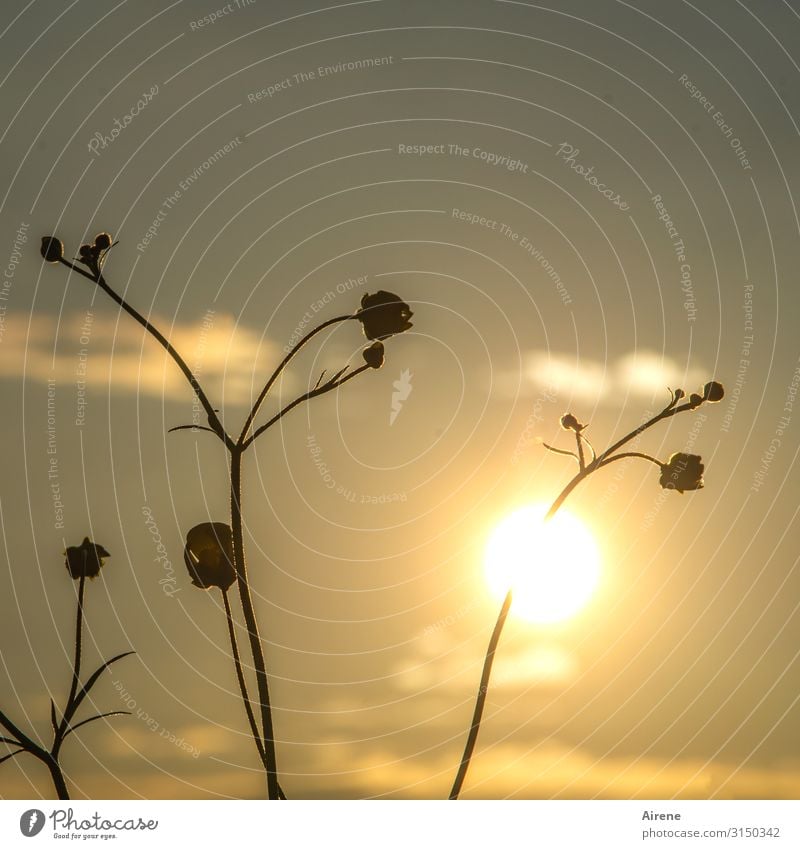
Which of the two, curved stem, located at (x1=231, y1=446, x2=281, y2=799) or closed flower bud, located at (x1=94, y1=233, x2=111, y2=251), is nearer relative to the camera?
curved stem, located at (x1=231, y1=446, x2=281, y2=799)

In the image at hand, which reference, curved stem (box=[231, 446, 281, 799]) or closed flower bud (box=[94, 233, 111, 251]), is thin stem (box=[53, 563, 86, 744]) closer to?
curved stem (box=[231, 446, 281, 799])

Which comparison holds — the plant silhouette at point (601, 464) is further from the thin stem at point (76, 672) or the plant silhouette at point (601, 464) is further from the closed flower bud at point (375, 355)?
the thin stem at point (76, 672)

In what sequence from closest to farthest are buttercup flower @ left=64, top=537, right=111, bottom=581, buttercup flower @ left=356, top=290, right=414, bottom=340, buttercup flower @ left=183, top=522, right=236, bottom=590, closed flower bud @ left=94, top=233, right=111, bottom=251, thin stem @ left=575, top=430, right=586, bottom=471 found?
buttercup flower @ left=183, top=522, right=236, bottom=590 < buttercup flower @ left=356, top=290, right=414, bottom=340 < buttercup flower @ left=64, top=537, right=111, bottom=581 < closed flower bud @ left=94, top=233, right=111, bottom=251 < thin stem @ left=575, top=430, right=586, bottom=471

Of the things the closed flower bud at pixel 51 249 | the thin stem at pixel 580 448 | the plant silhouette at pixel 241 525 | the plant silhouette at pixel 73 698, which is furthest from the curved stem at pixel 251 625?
the thin stem at pixel 580 448

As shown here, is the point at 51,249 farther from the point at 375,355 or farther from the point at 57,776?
the point at 57,776

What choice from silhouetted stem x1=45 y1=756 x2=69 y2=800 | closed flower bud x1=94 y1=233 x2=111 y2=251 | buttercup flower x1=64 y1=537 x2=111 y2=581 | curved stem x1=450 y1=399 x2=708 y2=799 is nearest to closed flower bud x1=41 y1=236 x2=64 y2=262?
closed flower bud x1=94 y1=233 x2=111 y2=251

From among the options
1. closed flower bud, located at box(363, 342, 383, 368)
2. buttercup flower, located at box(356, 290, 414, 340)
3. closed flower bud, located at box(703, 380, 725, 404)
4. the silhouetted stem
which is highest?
buttercup flower, located at box(356, 290, 414, 340)

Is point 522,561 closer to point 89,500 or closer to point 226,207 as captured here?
point 89,500

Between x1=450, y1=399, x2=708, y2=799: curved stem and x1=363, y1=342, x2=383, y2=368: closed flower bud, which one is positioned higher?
x1=363, y1=342, x2=383, y2=368: closed flower bud
